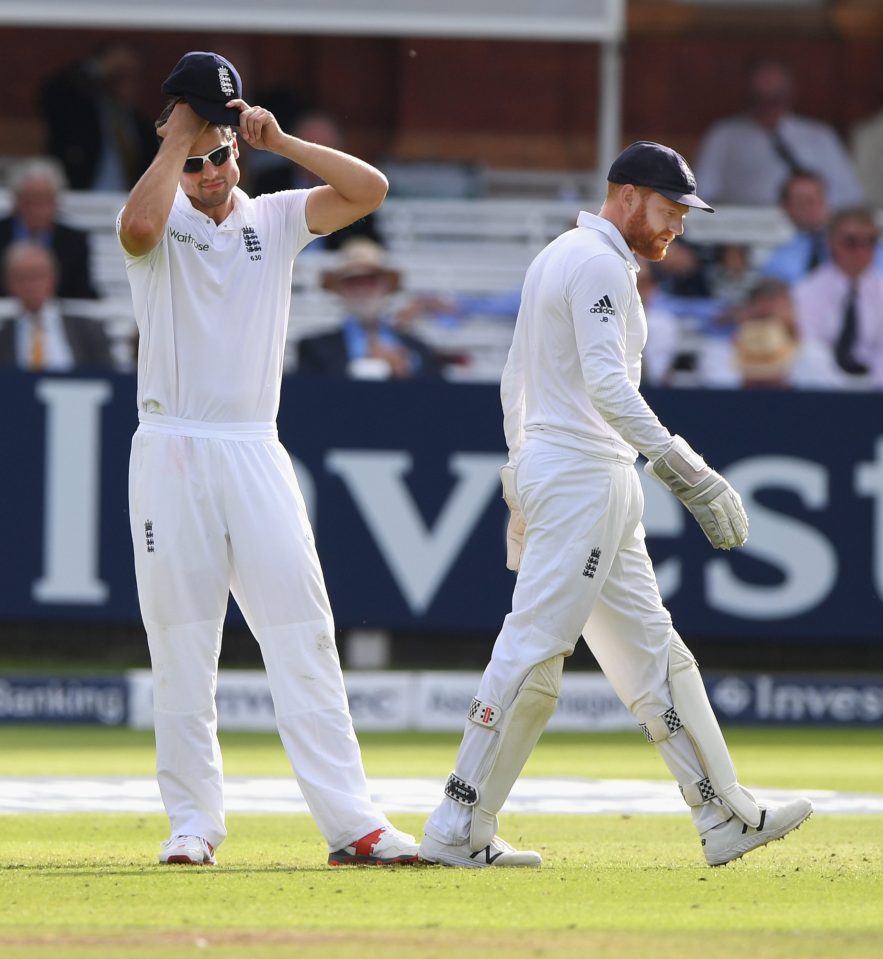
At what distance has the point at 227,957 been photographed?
4184 mm

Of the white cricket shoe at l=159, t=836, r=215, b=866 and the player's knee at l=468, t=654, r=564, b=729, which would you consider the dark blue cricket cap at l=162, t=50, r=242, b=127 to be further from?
the white cricket shoe at l=159, t=836, r=215, b=866

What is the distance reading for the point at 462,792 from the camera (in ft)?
18.2

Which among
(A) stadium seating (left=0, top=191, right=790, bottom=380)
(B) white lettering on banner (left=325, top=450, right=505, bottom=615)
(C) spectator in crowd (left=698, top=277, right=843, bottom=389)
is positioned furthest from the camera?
(A) stadium seating (left=0, top=191, right=790, bottom=380)

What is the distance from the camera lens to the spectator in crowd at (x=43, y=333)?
11.4 m

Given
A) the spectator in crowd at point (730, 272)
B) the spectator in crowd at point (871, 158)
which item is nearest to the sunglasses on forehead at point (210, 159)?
the spectator in crowd at point (730, 272)

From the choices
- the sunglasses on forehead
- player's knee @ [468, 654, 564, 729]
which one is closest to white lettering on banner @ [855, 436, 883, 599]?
player's knee @ [468, 654, 564, 729]

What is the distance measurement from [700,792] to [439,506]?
572cm

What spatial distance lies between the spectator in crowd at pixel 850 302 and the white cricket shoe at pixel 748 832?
678 cm

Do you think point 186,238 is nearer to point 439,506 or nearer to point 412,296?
point 439,506

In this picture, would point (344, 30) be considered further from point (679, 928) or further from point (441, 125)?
point (679, 928)

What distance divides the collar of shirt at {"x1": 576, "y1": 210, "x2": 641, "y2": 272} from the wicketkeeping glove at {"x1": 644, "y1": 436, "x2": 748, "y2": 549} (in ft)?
1.84

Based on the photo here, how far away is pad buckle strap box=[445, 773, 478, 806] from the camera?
5551 mm

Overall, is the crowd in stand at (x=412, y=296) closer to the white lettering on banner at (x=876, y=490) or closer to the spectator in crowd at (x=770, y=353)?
the spectator in crowd at (x=770, y=353)

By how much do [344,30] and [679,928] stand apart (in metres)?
9.45
